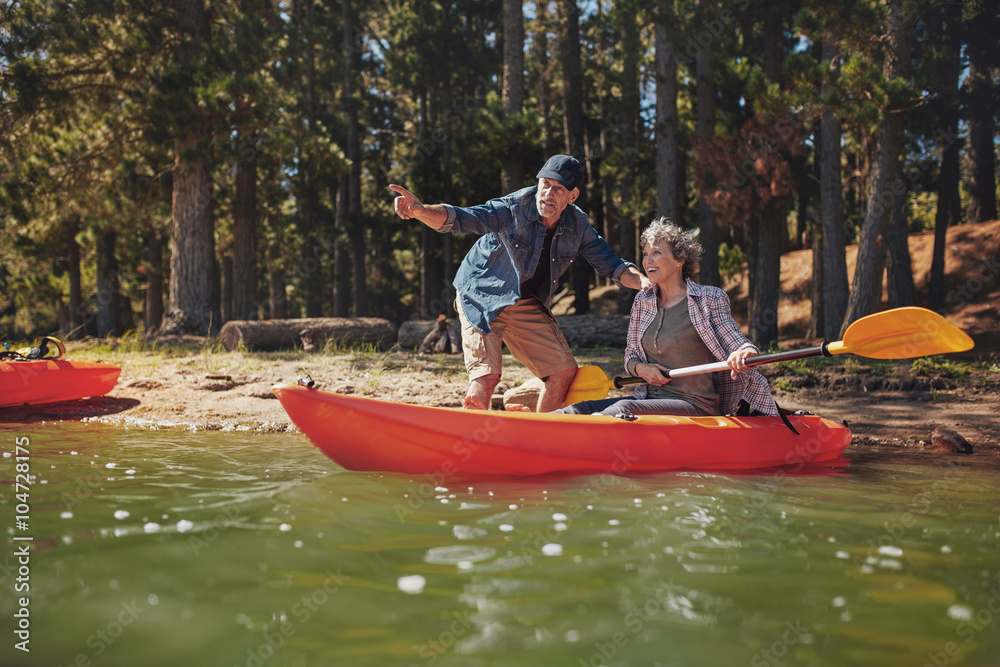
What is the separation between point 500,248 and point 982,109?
1705cm


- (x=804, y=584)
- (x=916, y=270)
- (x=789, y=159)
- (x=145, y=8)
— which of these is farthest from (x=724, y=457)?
(x=916, y=270)

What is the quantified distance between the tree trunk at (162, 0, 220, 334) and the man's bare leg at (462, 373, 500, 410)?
9.41 meters

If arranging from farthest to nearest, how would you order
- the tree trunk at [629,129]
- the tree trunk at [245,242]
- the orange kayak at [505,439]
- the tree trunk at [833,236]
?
the tree trunk at [629,129], the tree trunk at [245,242], the tree trunk at [833,236], the orange kayak at [505,439]

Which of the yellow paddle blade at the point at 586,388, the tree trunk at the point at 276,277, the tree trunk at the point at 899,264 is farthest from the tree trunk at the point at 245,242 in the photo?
the tree trunk at the point at 899,264

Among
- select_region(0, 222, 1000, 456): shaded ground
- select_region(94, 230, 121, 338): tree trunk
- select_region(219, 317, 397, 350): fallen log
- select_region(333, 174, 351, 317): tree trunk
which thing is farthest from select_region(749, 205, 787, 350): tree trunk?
select_region(94, 230, 121, 338): tree trunk

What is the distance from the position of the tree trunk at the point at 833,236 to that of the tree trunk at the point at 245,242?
36.0 ft

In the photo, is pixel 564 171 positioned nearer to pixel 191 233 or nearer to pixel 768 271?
pixel 768 271

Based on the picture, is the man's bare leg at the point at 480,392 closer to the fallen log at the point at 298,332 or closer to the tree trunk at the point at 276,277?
the fallen log at the point at 298,332

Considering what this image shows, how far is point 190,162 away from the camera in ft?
36.7

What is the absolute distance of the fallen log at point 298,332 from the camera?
9320 millimetres

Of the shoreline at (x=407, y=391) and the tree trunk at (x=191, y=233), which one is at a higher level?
the tree trunk at (x=191, y=233)

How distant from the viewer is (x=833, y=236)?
10922mm

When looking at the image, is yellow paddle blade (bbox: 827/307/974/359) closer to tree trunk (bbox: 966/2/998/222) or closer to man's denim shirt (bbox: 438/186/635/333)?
man's denim shirt (bbox: 438/186/635/333)

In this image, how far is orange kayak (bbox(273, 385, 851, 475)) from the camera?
349 cm
